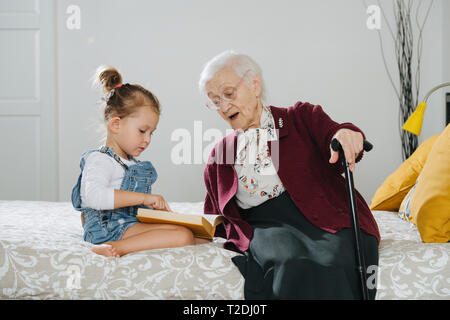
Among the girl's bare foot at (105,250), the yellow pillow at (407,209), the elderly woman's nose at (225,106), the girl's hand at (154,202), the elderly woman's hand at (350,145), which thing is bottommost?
the girl's bare foot at (105,250)

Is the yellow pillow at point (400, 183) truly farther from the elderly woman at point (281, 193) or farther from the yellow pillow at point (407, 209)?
the elderly woman at point (281, 193)

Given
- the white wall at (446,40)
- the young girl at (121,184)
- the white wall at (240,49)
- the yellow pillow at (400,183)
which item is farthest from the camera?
the white wall at (240,49)

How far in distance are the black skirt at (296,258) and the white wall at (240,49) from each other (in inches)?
73.7

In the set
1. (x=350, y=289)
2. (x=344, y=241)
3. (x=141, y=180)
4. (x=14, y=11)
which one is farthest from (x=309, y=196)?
(x=14, y=11)

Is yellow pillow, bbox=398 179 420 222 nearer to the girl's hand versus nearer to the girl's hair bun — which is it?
the girl's hand

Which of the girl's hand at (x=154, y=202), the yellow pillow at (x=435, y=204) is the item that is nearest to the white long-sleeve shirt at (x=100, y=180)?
the girl's hand at (x=154, y=202)

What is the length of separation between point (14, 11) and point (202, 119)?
1567 mm

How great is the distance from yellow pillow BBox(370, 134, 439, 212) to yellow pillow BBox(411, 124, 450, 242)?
1.39ft

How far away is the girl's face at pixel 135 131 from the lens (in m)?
1.54

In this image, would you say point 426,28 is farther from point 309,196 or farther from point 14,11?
point 14,11

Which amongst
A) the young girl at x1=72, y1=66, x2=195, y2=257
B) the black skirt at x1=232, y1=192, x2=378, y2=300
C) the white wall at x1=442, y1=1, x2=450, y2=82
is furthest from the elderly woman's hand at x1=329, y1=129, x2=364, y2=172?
the white wall at x1=442, y1=1, x2=450, y2=82

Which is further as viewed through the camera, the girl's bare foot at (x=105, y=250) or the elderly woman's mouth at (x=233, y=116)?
the elderly woman's mouth at (x=233, y=116)

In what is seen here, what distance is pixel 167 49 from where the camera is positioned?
318 cm
